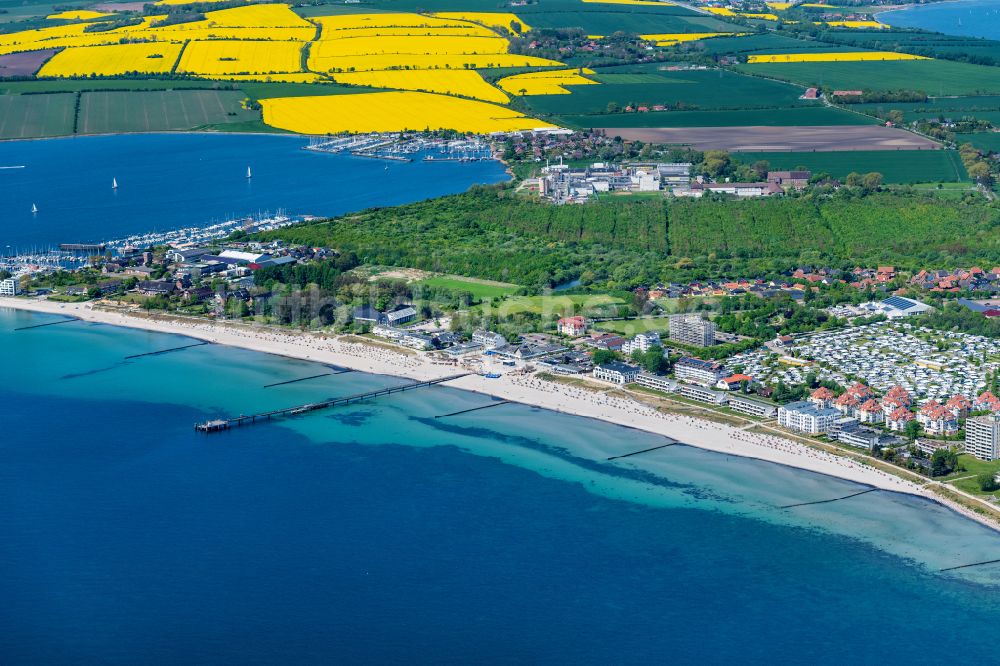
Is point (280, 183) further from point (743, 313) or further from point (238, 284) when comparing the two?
point (743, 313)

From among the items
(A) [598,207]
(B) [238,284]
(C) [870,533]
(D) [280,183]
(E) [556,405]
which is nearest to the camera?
(C) [870,533]

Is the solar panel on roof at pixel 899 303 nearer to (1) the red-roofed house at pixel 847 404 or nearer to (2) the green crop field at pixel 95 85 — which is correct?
(1) the red-roofed house at pixel 847 404

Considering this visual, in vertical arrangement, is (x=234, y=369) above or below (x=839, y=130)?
below

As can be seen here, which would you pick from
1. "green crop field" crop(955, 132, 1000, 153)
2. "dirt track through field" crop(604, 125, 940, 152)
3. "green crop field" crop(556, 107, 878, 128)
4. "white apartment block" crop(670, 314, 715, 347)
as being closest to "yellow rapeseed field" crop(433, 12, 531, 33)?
"green crop field" crop(556, 107, 878, 128)

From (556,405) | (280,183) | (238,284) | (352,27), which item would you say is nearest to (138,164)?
(280,183)

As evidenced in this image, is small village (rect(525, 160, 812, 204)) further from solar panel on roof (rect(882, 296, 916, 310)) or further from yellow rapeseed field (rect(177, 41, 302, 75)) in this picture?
yellow rapeseed field (rect(177, 41, 302, 75))

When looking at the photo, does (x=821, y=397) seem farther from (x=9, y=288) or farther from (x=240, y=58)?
(x=240, y=58)
